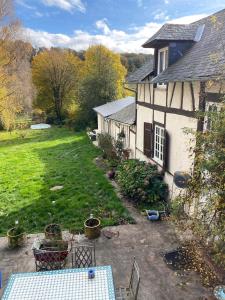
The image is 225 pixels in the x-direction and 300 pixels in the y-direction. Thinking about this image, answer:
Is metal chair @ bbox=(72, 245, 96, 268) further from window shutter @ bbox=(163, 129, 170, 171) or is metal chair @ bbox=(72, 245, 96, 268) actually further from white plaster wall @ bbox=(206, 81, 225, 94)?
white plaster wall @ bbox=(206, 81, 225, 94)

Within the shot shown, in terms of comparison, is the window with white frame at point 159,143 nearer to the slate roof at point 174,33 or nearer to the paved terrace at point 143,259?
the paved terrace at point 143,259

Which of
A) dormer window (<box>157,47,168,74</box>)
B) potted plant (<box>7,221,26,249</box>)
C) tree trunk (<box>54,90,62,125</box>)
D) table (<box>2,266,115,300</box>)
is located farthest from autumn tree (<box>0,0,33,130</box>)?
table (<box>2,266,115,300</box>)

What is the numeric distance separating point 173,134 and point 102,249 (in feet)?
16.1

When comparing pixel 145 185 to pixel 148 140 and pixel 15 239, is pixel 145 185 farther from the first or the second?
pixel 15 239

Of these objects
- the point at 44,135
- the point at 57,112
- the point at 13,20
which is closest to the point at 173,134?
the point at 13,20

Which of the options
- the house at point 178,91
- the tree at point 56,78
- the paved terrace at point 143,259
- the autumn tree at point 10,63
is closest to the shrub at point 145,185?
the house at point 178,91

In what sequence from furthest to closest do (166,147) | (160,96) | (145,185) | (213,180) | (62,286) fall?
(160,96)
(145,185)
(166,147)
(62,286)
(213,180)

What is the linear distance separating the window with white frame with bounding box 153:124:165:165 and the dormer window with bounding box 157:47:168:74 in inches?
101

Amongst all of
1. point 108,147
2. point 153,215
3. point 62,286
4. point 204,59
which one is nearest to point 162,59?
point 204,59

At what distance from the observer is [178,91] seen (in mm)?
9211

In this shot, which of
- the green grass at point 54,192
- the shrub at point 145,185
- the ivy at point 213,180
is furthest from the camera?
the shrub at point 145,185

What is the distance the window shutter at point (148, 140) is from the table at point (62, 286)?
7133mm

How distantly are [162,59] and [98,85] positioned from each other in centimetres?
2079

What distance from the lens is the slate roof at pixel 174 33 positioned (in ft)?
32.8
